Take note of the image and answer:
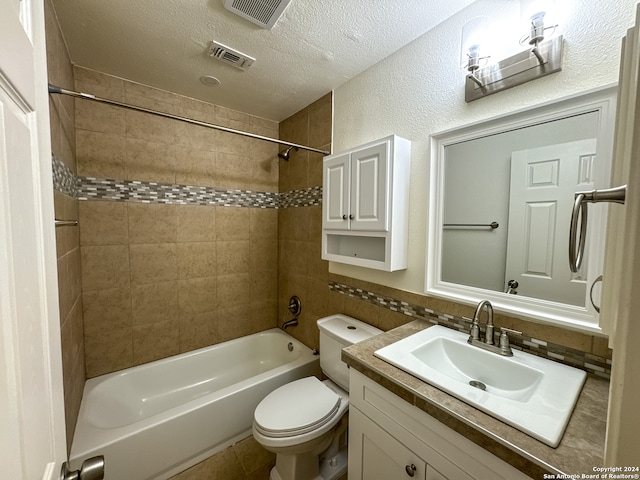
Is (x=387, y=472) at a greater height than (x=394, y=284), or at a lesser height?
lesser

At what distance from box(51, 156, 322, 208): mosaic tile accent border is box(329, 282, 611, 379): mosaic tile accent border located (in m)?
0.98

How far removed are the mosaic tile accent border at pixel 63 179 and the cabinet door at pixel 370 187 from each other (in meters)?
1.41

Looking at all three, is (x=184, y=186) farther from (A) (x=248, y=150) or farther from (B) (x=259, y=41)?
(B) (x=259, y=41)

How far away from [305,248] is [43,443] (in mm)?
1781

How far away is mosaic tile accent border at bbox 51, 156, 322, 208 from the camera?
1.47 metres

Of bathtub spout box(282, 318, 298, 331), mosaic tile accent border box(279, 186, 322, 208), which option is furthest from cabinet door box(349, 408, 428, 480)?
mosaic tile accent border box(279, 186, 322, 208)

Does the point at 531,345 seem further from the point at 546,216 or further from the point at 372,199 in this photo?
the point at 372,199

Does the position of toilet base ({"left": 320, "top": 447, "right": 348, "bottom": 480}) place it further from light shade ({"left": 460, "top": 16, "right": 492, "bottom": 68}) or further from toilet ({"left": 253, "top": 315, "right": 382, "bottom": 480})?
light shade ({"left": 460, "top": 16, "right": 492, "bottom": 68})

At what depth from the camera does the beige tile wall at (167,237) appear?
66.3 inches

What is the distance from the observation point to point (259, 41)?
4.47 feet

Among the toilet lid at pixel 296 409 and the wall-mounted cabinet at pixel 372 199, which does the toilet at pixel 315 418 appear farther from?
the wall-mounted cabinet at pixel 372 199

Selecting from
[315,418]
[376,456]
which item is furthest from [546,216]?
[315,418]

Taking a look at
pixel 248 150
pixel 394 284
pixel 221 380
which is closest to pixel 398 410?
pixel 394 284

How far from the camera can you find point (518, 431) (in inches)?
25.1
